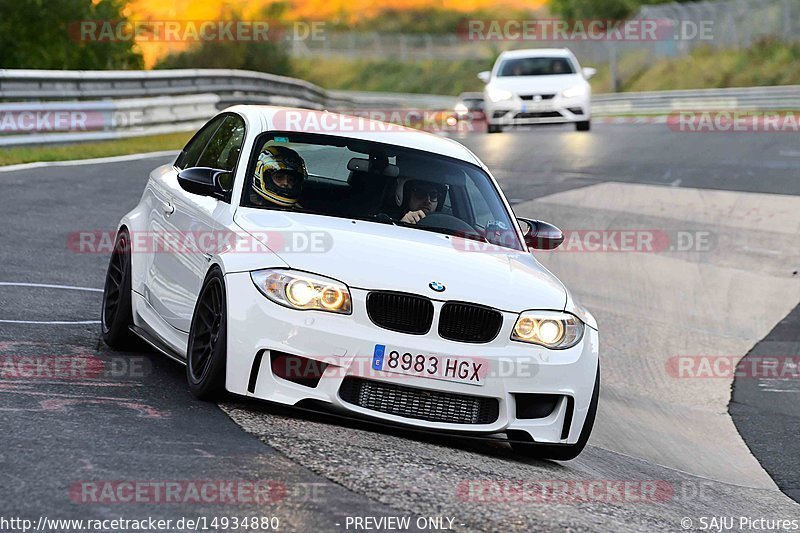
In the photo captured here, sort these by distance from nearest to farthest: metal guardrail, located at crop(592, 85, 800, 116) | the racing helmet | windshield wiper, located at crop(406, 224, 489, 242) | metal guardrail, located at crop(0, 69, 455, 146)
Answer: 1. windshield wiper, located at crop(406, 224, 489, 242)
2. the racing helmet
3. metal guardrail, located at crop(0, 69, 455, 146)
4. metal guardrail, located at crop(592, 85, 800, 116)

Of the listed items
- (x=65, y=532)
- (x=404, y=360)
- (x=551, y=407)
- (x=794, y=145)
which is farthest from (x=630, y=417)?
(x=794, y=145)

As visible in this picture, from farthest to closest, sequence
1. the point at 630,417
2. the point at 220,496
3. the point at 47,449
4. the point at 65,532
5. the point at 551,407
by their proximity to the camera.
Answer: the point at 630,417 → the point at 551,407 → the point at 47,449 → the point at 220,496 → the point at 65,532

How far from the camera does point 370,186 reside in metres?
7.66

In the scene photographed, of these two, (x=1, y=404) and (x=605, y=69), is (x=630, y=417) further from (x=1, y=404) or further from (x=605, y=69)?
(x=605, y=69)

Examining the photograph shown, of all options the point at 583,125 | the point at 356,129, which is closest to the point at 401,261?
the point at 356,129

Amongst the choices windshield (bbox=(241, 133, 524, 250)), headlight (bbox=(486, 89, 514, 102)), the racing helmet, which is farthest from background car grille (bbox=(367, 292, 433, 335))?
headlight (bbox=(486, 89, 514, 102))

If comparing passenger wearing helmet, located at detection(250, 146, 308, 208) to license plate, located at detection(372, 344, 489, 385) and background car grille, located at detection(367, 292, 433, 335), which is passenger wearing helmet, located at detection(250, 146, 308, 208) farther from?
license plate, located at detection(372, 344, 489, 385)

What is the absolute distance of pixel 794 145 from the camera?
25.7 metres

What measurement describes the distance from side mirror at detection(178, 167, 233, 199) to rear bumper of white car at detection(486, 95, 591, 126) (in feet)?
65.6

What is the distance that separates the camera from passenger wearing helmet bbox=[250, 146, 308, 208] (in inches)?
294

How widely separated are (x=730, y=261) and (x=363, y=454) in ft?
31.7

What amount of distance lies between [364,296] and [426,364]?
43cm

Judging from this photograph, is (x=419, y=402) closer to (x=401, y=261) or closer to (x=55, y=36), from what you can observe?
(x=401, y=261)

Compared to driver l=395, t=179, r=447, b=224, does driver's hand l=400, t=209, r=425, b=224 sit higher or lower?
lower
